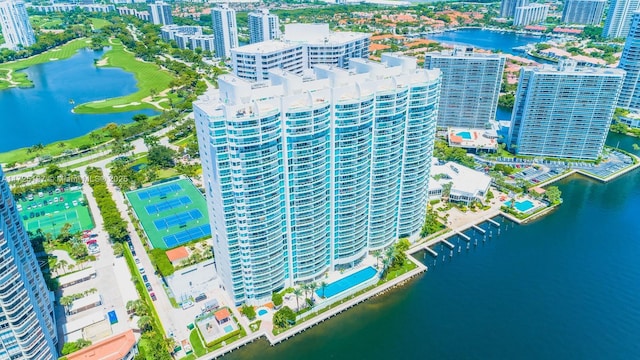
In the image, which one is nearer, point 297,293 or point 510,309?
point 297,293

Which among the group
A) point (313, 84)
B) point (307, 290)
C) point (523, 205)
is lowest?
point (523, 205)

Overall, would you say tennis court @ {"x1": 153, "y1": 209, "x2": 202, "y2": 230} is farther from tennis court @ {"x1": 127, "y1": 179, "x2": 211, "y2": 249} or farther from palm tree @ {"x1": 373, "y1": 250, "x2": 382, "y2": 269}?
palm tree @ {"x1": 373, "y1": 250, "x2": 382, "y2": 269}

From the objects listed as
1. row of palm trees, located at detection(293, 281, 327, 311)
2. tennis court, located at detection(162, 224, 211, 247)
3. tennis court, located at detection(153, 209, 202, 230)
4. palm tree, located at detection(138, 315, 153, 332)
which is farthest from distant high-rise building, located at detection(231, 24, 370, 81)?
palm tree, located at detection(138, 315, 153, 332)

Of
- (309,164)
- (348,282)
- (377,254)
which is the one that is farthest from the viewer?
(377,254)

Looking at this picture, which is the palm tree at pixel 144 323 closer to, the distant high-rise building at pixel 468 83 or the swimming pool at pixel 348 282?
the swimming pool at pixel 348 282

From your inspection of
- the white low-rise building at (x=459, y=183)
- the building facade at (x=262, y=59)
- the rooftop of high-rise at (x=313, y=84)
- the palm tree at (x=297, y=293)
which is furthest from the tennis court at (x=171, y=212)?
the white low-rise building at (x=459, y=183)

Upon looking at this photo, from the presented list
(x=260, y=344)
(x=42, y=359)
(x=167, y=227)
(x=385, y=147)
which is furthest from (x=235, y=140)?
(x=167, y=227)

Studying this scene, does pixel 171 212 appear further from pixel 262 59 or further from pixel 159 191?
pixel 262 59

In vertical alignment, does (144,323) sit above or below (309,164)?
below

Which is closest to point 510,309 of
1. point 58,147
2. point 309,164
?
point 309,164
